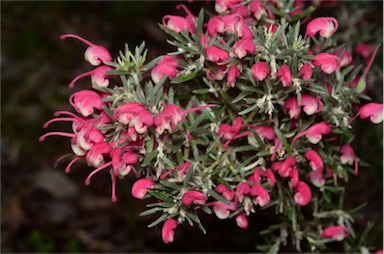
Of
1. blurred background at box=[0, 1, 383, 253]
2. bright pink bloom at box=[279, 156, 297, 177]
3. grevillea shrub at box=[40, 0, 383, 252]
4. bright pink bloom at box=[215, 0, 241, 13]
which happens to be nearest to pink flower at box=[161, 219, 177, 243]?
grevillea shrub at box=[40, 0, 383, 252]

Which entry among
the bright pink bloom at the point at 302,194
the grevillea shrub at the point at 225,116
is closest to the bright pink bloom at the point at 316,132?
the grevillea shrub at the point at 225,116

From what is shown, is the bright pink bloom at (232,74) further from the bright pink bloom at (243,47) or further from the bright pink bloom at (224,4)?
the bright pink bloom at (224,4)

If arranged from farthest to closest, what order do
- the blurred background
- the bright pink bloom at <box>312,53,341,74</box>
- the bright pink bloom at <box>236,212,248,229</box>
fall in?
the blurred background → the bright pink bloom at <box>236,212,248,229</box> → the bright pink bloom at <box>312,53,341,74</box>

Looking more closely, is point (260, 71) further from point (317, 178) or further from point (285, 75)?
point (317, 178)

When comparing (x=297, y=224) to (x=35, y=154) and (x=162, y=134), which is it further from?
(x=35, y=154)

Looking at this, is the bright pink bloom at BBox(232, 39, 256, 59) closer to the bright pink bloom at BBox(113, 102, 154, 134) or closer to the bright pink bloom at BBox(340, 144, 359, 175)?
the bright pink bloom at BBox(113, 102, 154, 134)

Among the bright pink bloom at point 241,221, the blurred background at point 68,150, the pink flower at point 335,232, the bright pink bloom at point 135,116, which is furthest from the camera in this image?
the blurred background at point 68,150

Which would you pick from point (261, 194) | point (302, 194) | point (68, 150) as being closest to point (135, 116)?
point (261, 194)
